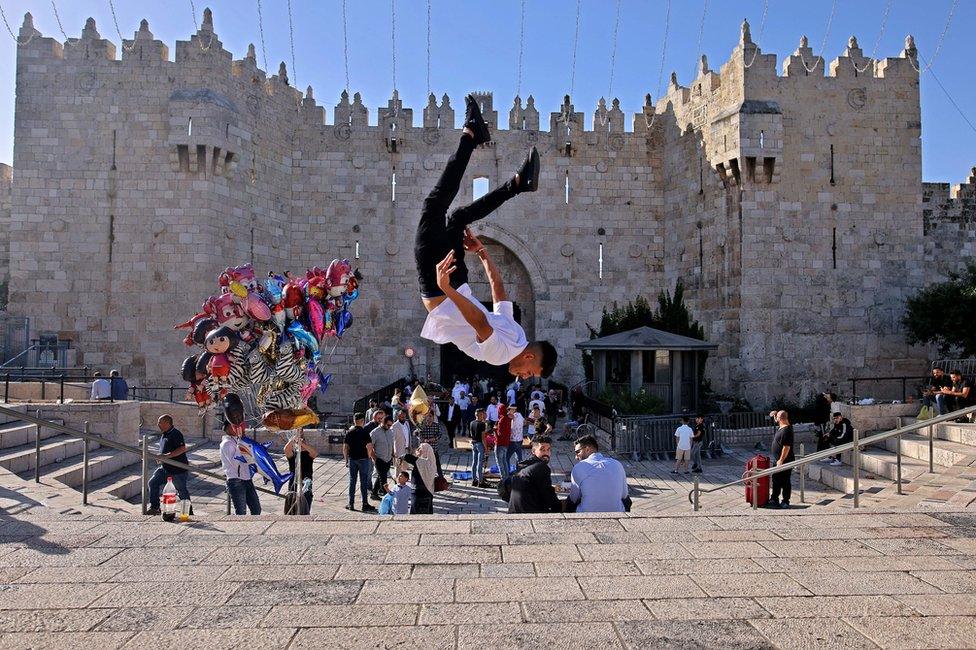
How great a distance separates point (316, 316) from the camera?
6691 millimetres

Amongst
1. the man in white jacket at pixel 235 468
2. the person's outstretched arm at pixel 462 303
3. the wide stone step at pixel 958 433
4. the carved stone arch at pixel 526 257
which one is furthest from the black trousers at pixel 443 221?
the carved stone arch at pixel 526 257

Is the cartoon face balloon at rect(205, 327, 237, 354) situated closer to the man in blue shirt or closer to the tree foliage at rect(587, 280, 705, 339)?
the man in blue shirt

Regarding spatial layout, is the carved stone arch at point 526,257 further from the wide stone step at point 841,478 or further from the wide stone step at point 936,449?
the wide stone step at point 936,449

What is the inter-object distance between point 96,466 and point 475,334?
662 centimetres

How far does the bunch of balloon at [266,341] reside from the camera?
247 inches

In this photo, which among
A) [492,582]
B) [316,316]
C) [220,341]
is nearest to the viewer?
[492,582]

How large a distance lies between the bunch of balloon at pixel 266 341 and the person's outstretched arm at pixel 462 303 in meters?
2.34

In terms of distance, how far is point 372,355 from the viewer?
19406 mm

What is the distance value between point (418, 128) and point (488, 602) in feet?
58.9

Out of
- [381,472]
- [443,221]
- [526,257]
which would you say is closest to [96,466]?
[381,472]

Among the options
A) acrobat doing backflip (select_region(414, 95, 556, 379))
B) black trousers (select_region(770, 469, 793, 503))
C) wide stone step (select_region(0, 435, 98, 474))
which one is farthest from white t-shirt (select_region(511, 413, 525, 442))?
wide stone step (select_region(0, 435, 98, 474))

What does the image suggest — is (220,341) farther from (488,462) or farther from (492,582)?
(488,462)

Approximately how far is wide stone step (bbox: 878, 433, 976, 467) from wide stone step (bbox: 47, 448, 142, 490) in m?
9.73

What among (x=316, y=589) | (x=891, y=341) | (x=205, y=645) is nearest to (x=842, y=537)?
(x=316, y=589)
